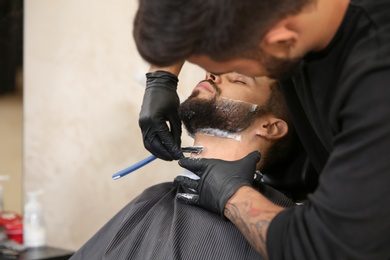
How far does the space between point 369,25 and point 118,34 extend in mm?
1840

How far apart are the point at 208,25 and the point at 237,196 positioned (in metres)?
0.48

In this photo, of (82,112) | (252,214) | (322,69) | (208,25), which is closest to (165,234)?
(252,214)

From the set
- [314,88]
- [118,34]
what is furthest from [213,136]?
[118,34]

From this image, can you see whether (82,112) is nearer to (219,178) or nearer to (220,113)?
(220,113)

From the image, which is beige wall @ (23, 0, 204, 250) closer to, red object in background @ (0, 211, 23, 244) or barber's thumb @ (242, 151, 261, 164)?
red object in background @ (0, 211, 23, 244)

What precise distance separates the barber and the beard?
606 millimetres

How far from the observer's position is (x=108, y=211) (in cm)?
302

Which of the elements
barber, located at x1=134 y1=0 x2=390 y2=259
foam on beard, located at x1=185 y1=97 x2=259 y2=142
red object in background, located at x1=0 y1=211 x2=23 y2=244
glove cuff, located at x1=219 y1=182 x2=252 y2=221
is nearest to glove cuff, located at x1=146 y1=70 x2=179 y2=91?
foam on beard, located at x1=185 y1=97 x2=259 y2=142

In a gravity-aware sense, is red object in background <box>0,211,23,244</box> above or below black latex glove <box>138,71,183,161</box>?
below

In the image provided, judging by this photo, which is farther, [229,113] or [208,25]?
[229,113]

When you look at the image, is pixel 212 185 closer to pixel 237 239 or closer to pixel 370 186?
pixel 237 239

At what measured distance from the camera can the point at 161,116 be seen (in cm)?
195

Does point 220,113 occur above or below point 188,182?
above

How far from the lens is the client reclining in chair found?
184cm
